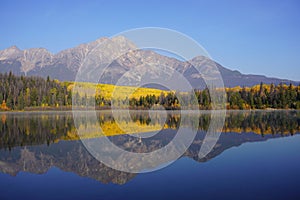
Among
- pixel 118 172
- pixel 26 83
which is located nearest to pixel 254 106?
pixel 26 83

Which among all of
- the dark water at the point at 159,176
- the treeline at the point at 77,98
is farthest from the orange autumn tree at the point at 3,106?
the dark water at the point at 159,176

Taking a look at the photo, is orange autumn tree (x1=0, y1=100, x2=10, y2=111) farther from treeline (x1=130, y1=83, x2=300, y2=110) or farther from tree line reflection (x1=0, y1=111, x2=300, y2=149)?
tree line reflection (x1=0, y1=111, x2=300, y2=149)

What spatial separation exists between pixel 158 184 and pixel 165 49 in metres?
7.14

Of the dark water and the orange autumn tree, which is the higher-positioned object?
the orange autumn tree

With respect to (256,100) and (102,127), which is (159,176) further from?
(256,100)

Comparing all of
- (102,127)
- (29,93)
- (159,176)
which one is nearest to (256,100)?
(29,93)

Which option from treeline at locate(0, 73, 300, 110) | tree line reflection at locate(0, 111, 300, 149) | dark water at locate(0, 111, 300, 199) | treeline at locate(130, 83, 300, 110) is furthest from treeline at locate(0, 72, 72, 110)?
dark water at locate(0, 111, 300, 199)

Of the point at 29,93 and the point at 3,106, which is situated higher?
the point at 29,93

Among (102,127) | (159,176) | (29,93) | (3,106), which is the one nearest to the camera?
(159,176)

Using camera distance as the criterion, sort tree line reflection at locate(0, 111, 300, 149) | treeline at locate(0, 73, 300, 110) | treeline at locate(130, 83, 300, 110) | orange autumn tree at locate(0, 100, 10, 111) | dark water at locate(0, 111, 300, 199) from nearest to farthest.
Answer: dark water at locate(0, 111, 300, 199)
tree line reflection at locate(0, 111, 300, 149)
orange autumn tree at locate(0, 100, 10, 111)
treeline at locate(0, 73, 300, 110)
treeline at locate(130, 83, 300, 110)

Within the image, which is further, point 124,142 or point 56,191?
point 124,142

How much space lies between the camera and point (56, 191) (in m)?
7.03

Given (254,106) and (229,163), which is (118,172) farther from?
(254,106)

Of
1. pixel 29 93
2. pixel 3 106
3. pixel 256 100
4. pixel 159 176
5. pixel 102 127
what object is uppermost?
pixel 29 93
